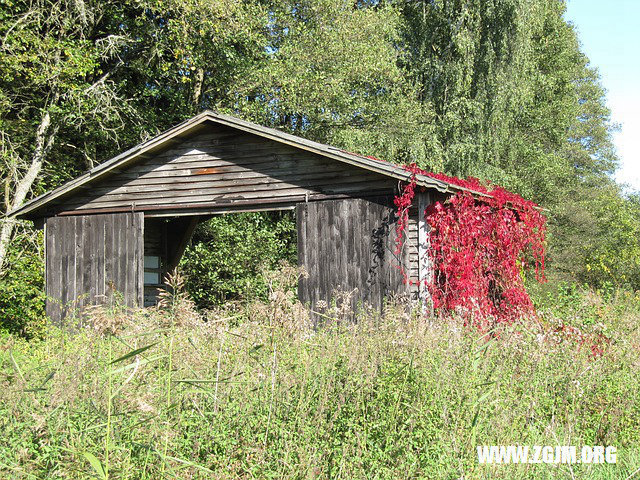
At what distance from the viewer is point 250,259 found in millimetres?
17672

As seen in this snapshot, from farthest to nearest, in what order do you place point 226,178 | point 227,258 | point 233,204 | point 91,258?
1. point 227,258
2. point 91,258
3. point 226,178
4. point 233,204

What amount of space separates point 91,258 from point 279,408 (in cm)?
958

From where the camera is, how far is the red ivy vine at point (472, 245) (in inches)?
400

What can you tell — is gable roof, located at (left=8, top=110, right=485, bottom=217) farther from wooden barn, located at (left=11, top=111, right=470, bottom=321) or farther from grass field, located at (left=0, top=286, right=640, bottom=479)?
grass field, located at (left=0, top=286, right=640, bottom=479)

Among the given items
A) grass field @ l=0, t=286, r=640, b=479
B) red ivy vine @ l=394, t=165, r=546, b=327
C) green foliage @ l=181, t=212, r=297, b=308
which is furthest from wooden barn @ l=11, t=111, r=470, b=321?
grass field @ l=0, t=286, r=640, b=479

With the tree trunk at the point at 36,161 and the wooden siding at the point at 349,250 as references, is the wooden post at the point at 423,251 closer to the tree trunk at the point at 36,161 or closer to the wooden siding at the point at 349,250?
the wooden siding at the point at 349,250

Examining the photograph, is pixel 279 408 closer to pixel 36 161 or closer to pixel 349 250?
pixel 349 250

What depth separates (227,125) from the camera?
11.6 metres

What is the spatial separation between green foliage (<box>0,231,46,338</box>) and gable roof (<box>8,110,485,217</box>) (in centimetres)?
293

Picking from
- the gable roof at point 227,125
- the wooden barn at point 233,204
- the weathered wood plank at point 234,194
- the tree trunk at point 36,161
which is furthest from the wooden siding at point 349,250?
the tree trunk at point 36,161

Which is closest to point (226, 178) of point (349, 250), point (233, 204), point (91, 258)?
point (233, 204)

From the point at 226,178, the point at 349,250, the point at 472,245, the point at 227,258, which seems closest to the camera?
the point at 472,245

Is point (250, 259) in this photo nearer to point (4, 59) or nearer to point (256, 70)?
point (256, 70)

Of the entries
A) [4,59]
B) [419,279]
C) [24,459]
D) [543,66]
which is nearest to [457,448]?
[24,459]
